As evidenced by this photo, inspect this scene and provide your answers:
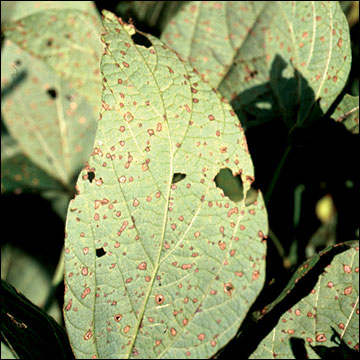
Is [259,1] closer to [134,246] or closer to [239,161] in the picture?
[239,161]

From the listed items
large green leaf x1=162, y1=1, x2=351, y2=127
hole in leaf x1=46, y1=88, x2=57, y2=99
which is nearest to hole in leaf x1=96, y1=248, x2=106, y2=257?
large green leaf x1=162, y1=1, x2=351, y2=127

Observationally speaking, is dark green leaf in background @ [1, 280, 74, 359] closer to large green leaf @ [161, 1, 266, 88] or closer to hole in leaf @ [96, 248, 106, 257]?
hole in leaf @ [96, 248, 106, 257]

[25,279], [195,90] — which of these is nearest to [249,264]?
[195,90]

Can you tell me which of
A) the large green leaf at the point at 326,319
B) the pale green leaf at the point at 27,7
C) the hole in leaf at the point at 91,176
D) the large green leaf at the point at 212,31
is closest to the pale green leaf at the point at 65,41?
the pale green leaf at the point at 27,7

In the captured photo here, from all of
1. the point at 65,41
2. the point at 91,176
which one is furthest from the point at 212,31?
the point at 91,176

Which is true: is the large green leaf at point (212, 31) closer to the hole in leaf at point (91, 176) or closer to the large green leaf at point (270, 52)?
the large green leaf at point (270, 52)

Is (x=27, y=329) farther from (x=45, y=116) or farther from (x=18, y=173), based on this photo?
(x=45, y=116)

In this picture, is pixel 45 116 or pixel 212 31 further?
pixel 45 116
